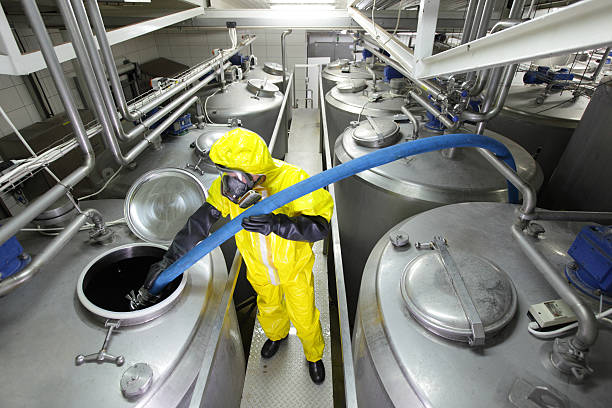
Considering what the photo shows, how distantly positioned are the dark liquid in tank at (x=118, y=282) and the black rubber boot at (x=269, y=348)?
76 centimetres

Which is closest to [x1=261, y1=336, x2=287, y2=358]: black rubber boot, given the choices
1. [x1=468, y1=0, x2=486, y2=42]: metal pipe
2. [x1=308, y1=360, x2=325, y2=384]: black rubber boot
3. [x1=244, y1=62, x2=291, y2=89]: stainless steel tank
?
[x1=308, y1=360, x2=325, y2=384]: black rubber boot

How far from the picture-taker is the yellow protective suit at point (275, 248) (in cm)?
131

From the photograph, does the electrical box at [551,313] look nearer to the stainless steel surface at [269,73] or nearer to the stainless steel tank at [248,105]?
the stainless steel tank at [248,105]

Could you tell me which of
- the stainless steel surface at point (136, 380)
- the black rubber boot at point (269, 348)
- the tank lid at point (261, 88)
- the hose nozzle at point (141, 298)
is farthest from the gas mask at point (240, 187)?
the tank lid at point (261, 88)

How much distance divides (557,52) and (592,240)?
2.70 ft

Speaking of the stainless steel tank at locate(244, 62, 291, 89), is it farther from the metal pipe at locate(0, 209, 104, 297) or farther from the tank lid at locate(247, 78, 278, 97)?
the metal pipe at locate(0, 209, 104, 297)

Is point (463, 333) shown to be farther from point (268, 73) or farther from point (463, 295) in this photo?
point (268, 73)

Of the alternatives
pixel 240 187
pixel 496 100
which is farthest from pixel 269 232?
pixel 496 100

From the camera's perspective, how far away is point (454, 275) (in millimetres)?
1106

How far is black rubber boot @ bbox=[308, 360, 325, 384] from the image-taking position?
5.76 feet

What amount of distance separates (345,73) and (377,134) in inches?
121

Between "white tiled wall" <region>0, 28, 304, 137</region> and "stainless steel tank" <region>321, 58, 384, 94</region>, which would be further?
"white tiled wall" <region>0, 28, 304, 137</region>

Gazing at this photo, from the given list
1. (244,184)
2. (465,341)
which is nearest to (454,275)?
(465,341)

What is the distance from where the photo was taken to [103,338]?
1070mm
